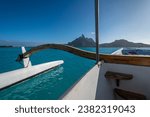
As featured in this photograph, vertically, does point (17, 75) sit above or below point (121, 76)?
below

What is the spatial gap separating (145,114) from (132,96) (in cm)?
80

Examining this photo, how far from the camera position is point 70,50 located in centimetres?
206

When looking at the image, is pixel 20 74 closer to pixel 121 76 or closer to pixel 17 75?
pixel 17 75

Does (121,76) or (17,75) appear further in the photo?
(17,75)

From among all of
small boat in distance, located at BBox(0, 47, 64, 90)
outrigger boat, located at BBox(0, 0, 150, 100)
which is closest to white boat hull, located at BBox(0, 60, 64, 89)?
small boat in distance, located at BBox(0, 47, 64, 90)

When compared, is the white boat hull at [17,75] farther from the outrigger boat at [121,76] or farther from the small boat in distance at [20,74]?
the outrigger boat at [121,76]

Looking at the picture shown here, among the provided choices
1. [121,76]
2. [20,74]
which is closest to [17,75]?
[20,74]

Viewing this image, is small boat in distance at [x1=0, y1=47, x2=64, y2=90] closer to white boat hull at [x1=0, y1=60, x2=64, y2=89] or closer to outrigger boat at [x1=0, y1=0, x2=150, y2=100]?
white boat hull at [x1=0, y1=60, x2=64, y2=89]

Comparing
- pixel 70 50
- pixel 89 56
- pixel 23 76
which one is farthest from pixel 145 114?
pixel 23 76

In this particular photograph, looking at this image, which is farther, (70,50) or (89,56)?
(70,50)

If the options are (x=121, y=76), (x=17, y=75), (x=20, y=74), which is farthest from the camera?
(x=20, y=74)

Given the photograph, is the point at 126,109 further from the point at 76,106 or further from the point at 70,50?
the point at 70,50

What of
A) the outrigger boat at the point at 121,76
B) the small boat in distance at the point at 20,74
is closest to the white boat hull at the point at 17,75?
the small boat in distance at the point at 20,74

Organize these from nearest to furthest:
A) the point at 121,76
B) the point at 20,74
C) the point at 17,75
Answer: the point at 121,76
the point at 17,75
the point at 20,74
